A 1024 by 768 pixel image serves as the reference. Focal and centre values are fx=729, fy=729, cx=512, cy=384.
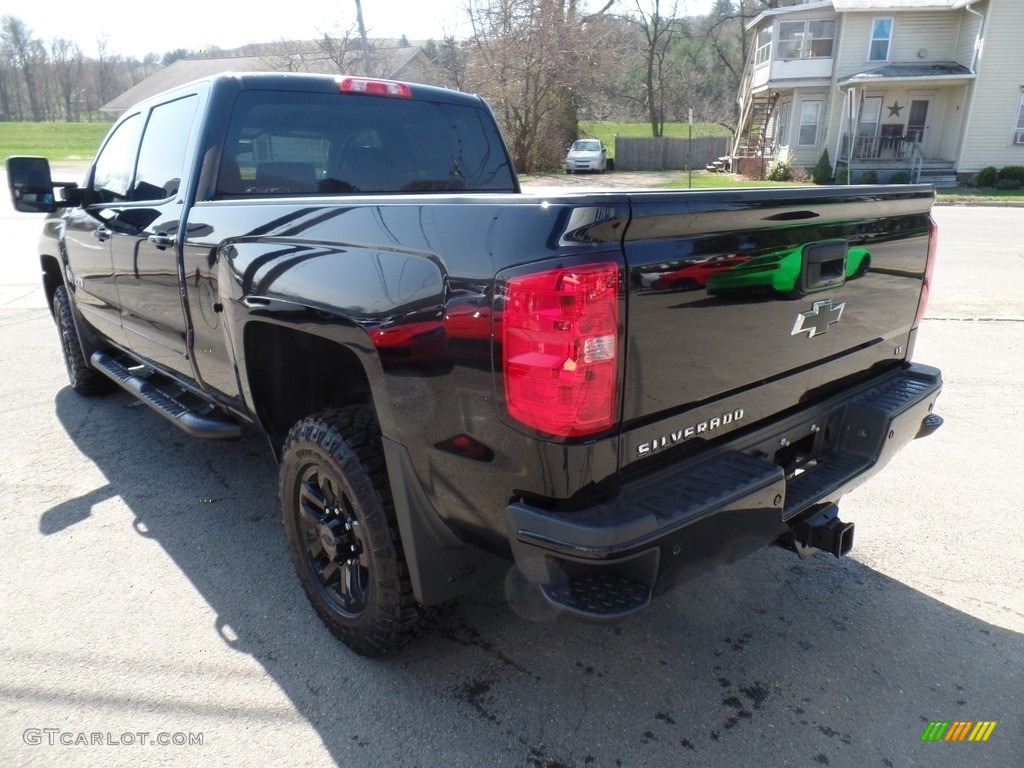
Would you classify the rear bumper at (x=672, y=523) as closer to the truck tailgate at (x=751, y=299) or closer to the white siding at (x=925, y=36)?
the truck tailgate at (x=751, y=299)

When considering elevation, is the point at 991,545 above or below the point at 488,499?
below

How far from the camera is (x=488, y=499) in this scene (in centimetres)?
203

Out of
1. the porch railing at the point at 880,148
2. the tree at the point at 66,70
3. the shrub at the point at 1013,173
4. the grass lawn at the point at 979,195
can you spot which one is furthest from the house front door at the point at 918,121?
the tree at the point at 66,70

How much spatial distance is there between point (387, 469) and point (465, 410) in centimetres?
49

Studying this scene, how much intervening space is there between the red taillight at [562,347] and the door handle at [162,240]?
2.16 metres

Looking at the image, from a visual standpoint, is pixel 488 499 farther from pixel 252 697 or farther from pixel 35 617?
pixel 35 617

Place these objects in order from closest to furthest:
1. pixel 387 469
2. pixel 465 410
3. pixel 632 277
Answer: pixel 632 277
pixel 465 410
pixel 387 469

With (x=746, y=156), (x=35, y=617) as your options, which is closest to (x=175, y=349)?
(x=35, y=617)

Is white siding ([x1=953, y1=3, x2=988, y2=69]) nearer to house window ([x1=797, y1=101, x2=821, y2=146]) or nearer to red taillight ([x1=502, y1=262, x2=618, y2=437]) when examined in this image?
house window ([x1=797, y1=101, x2=821, y2=146])

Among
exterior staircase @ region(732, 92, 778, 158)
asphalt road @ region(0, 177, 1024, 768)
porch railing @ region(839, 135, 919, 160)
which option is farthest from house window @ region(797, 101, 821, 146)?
asphalt road @ region(0, 177, 1024, 768)

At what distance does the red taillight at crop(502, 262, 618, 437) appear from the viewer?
1.76m

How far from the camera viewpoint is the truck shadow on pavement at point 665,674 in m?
2.27

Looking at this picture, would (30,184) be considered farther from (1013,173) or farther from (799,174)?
(1013,173)

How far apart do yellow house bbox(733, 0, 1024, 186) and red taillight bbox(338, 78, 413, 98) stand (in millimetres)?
25388
